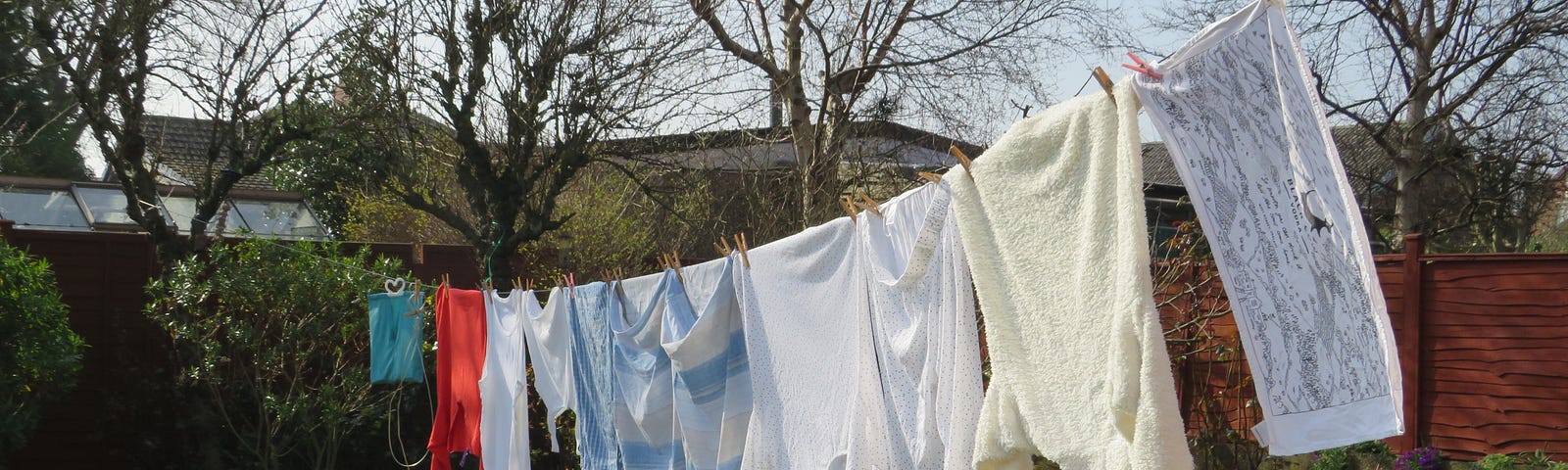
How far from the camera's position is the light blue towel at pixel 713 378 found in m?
3.56

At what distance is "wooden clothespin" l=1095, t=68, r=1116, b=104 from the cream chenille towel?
0.06ft

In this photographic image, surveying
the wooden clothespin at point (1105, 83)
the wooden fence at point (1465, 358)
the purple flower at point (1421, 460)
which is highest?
the wooden clothespin at point (1105, 83)

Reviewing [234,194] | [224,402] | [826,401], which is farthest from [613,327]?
[234,194]

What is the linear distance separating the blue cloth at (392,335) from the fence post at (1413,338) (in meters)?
4.87

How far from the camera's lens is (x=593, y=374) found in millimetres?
4457

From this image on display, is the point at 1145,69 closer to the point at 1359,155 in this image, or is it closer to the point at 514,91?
the point at 514,91

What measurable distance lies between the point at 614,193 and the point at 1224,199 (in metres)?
8.96

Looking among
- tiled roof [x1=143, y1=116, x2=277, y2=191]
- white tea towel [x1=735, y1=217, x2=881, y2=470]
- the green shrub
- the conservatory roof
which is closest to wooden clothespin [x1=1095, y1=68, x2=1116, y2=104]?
white tea towel [x1=735, y1=217, x2=881, y2=470]

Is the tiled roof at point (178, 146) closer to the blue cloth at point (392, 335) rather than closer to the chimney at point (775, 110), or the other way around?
the blue cloth at point (392, 335)

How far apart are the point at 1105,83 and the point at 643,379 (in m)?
2.44

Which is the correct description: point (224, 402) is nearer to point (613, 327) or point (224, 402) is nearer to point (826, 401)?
point (613, 327)

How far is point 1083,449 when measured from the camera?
6.65 feet

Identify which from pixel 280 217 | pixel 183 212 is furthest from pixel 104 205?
pixel 280 217

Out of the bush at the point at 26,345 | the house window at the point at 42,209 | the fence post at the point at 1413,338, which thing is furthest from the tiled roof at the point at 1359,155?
the house window at the point at 42,209
